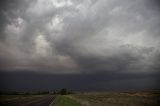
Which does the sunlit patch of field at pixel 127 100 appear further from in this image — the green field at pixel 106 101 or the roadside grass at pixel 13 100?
the roadside grass at pixel 13 100

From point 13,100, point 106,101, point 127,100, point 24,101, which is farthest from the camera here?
point 13,100

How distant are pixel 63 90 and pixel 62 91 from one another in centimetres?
119

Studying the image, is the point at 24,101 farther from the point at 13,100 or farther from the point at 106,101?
the point at 106,101

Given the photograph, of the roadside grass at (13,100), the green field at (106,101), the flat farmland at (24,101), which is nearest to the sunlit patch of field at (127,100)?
the green field at (106,101)

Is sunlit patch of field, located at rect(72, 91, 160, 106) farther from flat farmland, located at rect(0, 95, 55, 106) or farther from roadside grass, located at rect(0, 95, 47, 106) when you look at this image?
roadside grass, located at rect(0, 95, 47, 106)

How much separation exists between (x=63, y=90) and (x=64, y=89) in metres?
1.86

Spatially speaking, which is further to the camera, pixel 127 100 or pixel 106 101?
pixel 106 101

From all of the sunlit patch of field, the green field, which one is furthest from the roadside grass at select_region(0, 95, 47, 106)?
the sunlit patch of field

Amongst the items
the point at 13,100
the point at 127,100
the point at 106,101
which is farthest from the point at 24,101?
the point at 127,100

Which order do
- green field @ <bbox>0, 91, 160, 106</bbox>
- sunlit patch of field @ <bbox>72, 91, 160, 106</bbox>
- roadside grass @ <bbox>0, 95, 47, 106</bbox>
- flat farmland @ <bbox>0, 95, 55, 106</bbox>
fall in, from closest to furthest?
sunlit patch of field @ <bbox>72, 91, 160, 106</bbox>
green field @ <bbox>0, 91, 160, 106</bbox>
flat farmland @ <bbox>0, 95, 55, 106</bbox>
roadside grass @ <bbox>0, 95, 47, 106</bbox>

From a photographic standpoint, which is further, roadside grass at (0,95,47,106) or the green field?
roadside grass at (0,95,47,106)

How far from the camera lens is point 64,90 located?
17338 centimetres

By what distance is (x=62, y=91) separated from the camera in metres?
173

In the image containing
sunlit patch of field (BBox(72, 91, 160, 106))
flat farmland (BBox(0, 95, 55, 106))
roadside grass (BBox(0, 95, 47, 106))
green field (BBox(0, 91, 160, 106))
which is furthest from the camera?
roadside grass (BBox(0, 95, 47, 106))
